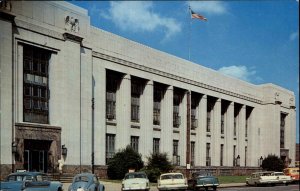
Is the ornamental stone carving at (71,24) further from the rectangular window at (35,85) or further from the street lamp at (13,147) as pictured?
the street lamp at (13,147)

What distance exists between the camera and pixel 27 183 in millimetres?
22812

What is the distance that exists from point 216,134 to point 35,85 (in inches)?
1300

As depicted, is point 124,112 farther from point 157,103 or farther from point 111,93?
point 157,103

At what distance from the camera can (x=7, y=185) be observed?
2362 cm

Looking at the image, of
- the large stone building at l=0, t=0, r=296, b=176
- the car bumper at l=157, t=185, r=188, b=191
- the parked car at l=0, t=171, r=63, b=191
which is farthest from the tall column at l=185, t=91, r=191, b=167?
the parked car at l=0, t=171, r=63, b=191

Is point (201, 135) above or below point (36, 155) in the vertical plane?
above

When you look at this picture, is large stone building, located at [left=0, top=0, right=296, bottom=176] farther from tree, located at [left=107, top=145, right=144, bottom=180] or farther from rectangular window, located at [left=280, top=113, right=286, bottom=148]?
rectangular window, located at [left=280, top=113, right=286, bottom=148]

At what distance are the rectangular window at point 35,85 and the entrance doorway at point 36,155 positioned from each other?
1657 millimetres

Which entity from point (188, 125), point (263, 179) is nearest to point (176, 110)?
point (188, 125)

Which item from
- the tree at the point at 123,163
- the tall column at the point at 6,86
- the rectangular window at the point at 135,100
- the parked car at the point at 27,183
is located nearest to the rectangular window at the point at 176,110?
the rectangular window at the point at 135,100

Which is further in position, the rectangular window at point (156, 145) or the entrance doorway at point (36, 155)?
the rectangular window at point (156, 145)

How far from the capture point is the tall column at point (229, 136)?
6621 centimetres

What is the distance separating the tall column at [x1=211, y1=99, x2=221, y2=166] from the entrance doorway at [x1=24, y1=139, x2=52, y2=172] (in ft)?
100.0

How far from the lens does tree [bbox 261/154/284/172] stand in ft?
225
